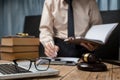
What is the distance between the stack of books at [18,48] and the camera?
1715mm

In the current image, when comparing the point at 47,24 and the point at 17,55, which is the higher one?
the point at 47,24

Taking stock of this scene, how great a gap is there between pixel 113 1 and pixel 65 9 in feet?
3.11

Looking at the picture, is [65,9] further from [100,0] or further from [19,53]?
[100,0]

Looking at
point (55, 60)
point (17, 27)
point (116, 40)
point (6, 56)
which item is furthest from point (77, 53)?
point (17, 27)

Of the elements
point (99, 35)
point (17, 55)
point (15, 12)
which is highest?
point (15, 12)

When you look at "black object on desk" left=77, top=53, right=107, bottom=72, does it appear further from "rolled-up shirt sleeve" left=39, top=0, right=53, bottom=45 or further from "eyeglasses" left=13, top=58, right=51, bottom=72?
"rolled-up shirt sleeve" left=39, top=0, right=53, bottom=45

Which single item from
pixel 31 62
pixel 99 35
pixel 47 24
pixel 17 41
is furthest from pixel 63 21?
pixel 31 62

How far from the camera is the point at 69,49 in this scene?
1.86 metres

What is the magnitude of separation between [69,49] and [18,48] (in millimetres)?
405

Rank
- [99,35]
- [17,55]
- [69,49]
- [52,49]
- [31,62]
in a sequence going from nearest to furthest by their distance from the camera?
1. [31,62]
2. [99,35]
3. [52,49]
4. [17,55]
5. [69,49]

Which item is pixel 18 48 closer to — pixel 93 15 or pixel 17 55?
pixel 17 55

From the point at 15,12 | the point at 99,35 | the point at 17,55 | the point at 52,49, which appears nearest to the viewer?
the point at 99,35

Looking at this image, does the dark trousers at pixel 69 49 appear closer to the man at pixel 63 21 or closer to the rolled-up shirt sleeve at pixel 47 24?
the man at pixel 63 21

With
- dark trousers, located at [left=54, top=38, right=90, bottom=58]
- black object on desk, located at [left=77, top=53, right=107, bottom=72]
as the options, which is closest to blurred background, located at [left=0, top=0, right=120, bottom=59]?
dark trousers, located at [left=54, top=38, right=90, bottom=58]
